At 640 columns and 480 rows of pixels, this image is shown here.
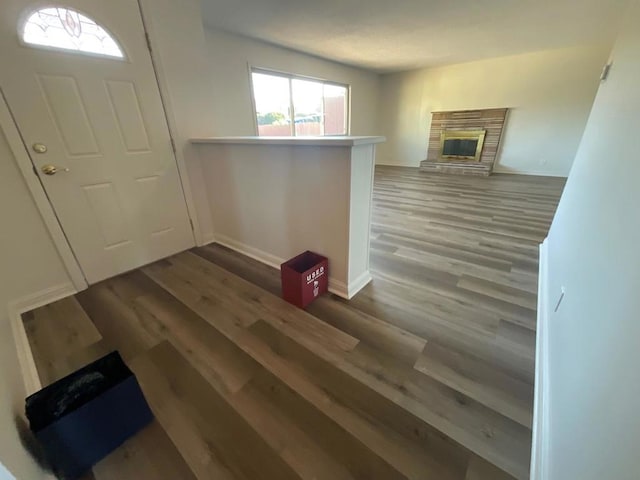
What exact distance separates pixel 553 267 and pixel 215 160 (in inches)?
114

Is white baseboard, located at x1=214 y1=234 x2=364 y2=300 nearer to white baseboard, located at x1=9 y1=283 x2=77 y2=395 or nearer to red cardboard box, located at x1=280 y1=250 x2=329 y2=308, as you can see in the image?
red cardboard box, located at x1=280 y1=250 x2=329 y2=308

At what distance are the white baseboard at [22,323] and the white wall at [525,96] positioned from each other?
7.80m

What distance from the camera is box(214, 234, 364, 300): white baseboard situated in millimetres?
1955

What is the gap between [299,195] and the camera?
195 cm

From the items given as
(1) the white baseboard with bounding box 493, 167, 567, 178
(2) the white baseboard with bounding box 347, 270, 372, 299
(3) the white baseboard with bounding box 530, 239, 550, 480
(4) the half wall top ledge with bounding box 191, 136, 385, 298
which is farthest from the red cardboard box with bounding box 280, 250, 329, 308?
(1) the white baseboard with bounding box 493, 167, 567, 178

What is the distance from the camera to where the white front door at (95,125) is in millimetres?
1692

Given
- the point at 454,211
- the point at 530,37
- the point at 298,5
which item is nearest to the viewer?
the point at 298,5

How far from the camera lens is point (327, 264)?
197 cm

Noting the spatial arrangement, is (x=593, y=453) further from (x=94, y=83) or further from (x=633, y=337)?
(x=94, y=83)

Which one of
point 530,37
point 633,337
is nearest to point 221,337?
point 633,337

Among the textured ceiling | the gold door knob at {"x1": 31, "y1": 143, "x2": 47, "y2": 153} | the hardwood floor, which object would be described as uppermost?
the textured ceiling

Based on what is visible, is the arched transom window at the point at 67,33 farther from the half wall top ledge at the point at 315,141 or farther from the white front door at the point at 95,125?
the half wall top ledge at the point at 315,141

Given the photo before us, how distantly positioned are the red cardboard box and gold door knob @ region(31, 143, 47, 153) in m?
1.81

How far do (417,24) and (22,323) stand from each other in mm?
5246
